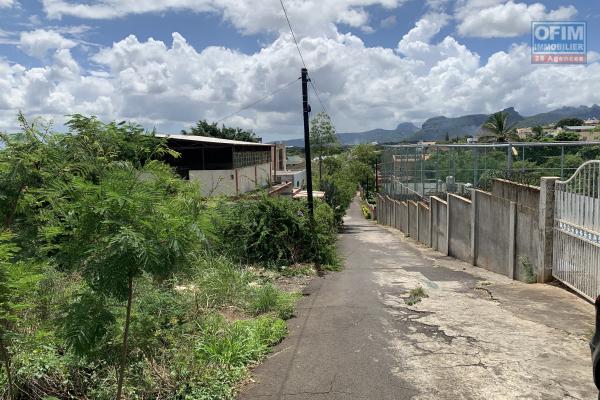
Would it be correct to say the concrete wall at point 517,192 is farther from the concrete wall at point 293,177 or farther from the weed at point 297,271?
the concrete wall at point 293,177

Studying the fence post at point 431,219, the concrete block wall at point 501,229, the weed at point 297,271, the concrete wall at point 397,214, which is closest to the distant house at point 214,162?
the concrete wall at point 397,214

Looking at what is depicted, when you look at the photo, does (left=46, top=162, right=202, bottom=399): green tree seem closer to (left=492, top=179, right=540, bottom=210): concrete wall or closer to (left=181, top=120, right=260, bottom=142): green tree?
(left=492, top=179, right=540, bottom=210): concrete wall

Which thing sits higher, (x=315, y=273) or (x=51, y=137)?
(x=51, y=137)

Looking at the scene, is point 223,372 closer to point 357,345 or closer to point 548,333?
point 357,345

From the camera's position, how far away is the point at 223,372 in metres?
5.56

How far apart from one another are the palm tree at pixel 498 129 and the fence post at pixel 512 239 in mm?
41162

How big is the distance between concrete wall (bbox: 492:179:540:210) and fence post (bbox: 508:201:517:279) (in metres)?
0.24

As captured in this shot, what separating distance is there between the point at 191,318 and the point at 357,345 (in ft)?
7.85

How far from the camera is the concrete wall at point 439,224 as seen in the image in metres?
18.6

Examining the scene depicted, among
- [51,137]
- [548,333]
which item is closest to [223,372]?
[51,137]

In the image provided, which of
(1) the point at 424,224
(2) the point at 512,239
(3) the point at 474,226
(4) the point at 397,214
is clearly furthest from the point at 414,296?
(4) the point at 397,214

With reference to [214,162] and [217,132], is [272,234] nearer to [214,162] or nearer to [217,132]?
[214,162]

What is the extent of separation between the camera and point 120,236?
3.76m

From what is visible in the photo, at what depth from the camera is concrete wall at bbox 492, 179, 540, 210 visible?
10.3m
